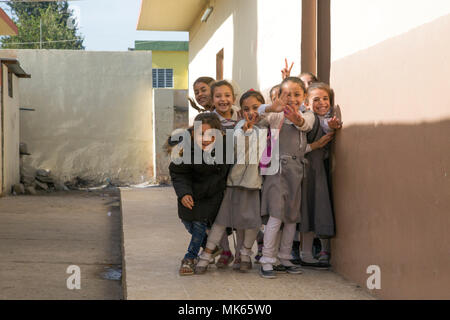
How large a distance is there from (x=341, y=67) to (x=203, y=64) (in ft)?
25.1

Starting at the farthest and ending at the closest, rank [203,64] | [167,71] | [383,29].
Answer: [167,71] → [203,64] → [383,29]

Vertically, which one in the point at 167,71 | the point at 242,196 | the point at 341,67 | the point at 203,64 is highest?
the point at 167,71

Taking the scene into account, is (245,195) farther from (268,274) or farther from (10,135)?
(10,135)

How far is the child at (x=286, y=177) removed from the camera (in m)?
4.05

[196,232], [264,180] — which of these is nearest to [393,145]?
[264,180]

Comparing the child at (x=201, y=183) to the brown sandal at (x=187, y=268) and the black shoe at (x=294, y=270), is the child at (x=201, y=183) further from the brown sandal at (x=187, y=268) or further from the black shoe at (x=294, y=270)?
the black shoe at (x=294, y=270)

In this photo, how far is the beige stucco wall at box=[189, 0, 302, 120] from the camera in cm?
537

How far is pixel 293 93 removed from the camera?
4043 mm

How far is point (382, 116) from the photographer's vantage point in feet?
11.5

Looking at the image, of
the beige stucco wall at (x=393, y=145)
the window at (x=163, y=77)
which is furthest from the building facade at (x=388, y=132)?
the window at (x=163, y=77)

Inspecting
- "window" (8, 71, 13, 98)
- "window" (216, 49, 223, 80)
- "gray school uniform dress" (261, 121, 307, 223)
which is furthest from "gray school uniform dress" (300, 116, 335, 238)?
"window" (8, 71, 13, 98)

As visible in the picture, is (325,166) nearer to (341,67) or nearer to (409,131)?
(341,67)

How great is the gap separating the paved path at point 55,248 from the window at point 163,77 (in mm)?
17369
